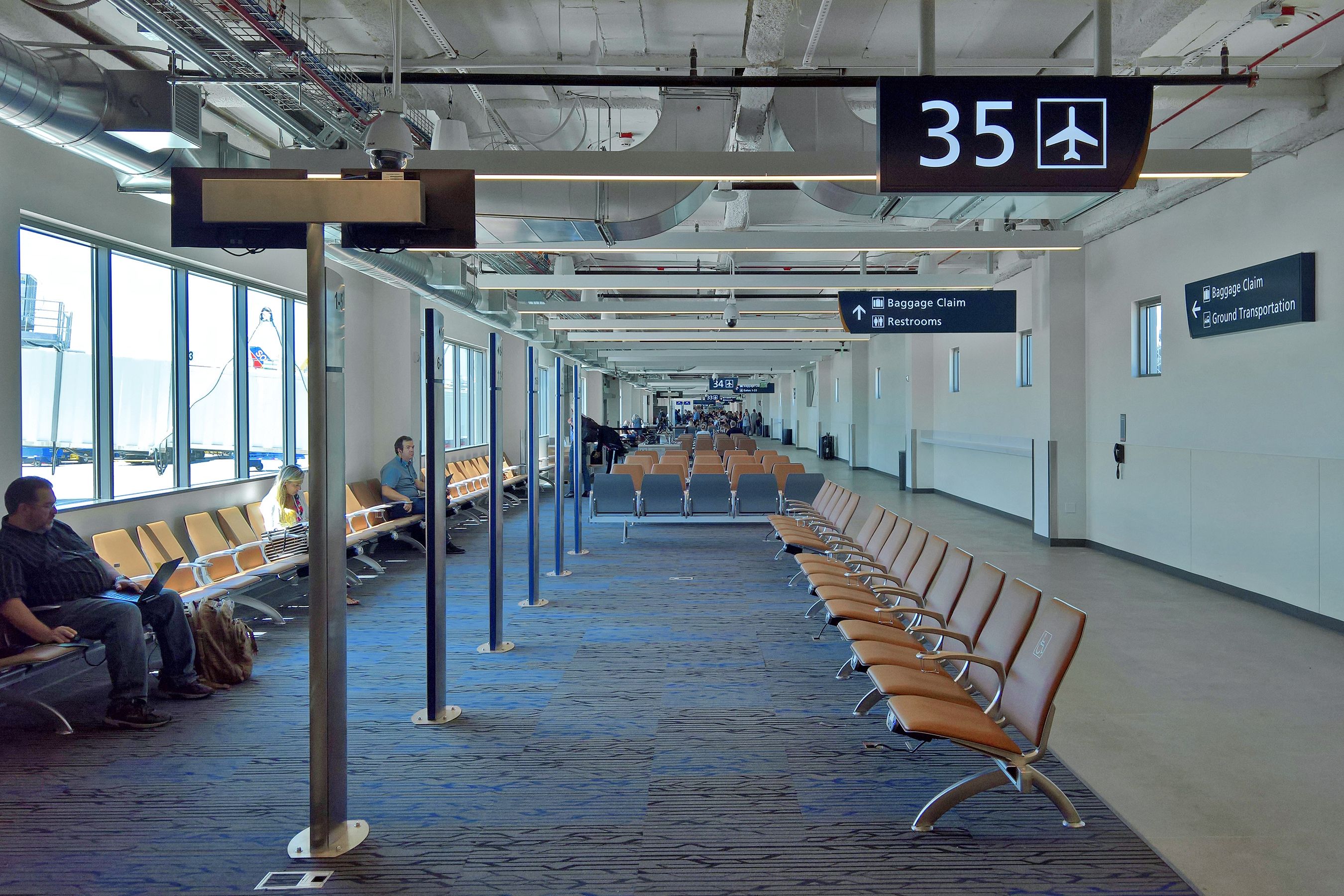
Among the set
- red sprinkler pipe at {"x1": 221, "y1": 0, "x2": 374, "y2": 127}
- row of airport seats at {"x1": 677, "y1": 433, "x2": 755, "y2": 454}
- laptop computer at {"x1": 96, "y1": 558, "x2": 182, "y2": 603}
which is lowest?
laptop computer at {"x1": 96, "y1": 558, "x2": 182, "y2": 603}

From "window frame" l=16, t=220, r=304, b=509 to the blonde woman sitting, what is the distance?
1.71 feet

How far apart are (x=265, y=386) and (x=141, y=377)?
2.32m

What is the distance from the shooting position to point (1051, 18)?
5.33 m

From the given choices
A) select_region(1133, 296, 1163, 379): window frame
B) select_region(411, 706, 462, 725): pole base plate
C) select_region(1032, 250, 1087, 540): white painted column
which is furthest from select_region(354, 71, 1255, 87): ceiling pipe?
select_region(1032, 250, 1087, 540): white painted column

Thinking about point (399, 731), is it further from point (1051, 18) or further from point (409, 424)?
point (409, 424)

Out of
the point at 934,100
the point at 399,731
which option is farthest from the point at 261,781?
the point at 934,100

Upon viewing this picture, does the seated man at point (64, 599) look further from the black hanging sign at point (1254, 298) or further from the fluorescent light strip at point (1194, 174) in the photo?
the black hanging sign at point (1254, 298)

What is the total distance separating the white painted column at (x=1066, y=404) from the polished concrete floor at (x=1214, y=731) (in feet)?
7.23

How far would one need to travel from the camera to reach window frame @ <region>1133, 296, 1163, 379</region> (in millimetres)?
8188

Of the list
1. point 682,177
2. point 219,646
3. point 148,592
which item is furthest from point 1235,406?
point 148,592

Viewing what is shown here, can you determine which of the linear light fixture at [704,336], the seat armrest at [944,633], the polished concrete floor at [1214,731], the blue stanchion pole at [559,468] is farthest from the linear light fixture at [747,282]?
the seat armrest at [944,633]

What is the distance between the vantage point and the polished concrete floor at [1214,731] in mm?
2869

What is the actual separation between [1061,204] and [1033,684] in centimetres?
515

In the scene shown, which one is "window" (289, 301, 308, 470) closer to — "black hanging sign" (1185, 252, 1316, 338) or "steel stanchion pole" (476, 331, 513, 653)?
"steel stanchion pole" (476, 331, 513, 653)
